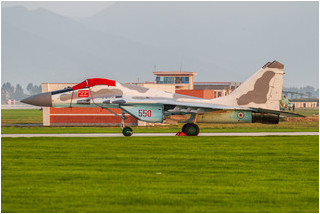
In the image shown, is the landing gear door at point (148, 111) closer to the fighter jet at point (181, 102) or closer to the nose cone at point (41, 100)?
the fighter jet at point (181, 102)

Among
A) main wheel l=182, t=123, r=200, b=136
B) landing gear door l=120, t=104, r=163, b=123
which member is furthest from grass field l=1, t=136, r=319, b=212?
main wheel l=182, t=123, r=200, b=136

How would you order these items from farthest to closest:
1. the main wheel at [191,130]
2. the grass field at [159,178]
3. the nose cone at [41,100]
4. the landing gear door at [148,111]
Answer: the main wheel at [191,130] < the nose cone at [41,100] < the landing gear door at [148,111] < the grass field at [159,178]

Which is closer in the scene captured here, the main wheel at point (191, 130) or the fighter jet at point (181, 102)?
the fighter jet at point (181, 102)

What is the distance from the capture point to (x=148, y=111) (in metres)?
31.0

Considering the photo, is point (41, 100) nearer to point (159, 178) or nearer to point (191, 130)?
point (191, 130)

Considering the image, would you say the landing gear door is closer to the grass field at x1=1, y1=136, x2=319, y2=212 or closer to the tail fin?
the tail fin

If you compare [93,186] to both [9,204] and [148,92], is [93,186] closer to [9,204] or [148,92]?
[9,204]

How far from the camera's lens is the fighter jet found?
102ft

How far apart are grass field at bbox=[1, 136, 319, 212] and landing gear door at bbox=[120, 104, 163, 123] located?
614cm

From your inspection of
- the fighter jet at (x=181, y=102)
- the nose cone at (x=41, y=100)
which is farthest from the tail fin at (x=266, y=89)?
the nose cone at (x=41, y=100)

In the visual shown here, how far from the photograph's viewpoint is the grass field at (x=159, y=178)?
39.2 ft

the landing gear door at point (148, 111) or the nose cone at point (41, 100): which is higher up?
the nose cone at point (41, 100)

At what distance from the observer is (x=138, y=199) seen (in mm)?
12430

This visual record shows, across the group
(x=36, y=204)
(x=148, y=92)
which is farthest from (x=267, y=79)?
(x=36, y=204)
